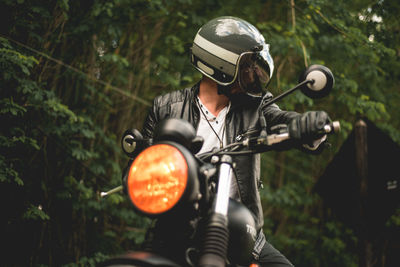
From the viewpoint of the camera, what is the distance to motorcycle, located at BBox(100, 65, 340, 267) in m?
1.30

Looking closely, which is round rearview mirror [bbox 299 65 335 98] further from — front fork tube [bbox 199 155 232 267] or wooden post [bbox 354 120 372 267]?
wooden post [bbox 354 120 372 267]

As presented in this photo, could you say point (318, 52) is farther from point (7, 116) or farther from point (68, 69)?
point (7, 116)

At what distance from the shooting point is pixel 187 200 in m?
1.31

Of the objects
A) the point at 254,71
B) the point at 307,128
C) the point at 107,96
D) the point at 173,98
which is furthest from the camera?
the point at 107,96

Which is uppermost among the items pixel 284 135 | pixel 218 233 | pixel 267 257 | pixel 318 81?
pixel 318 81

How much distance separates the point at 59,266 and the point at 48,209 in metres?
0.65

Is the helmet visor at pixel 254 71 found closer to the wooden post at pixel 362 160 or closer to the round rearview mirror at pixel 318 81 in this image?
the round rearview mirror at pixel 318 81

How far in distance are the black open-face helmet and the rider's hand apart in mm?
686

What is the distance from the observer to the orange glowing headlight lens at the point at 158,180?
1.30 meters

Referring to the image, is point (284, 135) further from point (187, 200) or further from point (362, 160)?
point (362, 160)

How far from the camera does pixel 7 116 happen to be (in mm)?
3490

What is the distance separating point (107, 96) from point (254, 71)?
3326mm

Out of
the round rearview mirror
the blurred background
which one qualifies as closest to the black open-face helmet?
the round rearview mirror

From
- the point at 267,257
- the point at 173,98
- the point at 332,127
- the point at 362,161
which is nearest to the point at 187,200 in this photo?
the point at 332,127
